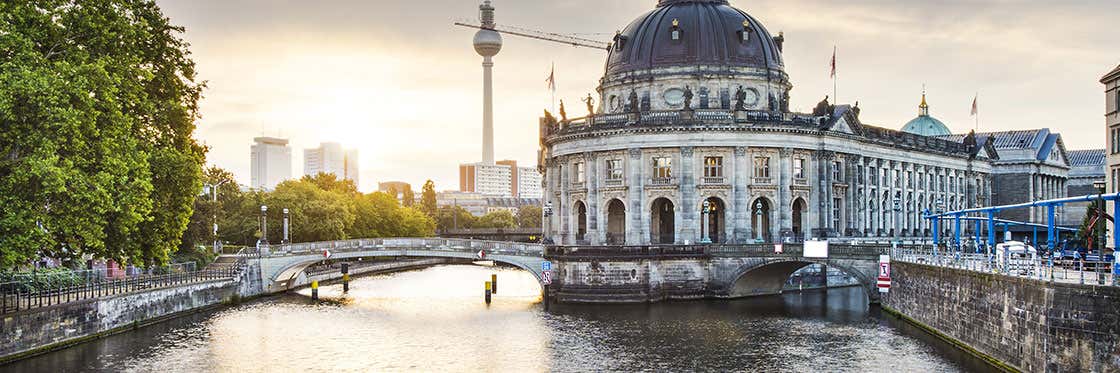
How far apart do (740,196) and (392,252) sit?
28079mm

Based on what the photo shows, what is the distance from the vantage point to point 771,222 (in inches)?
3497

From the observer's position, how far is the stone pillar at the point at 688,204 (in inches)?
3425

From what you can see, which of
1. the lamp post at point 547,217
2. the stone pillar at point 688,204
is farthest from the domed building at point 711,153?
the lamp post at point 547,217

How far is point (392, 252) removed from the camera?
270 feet

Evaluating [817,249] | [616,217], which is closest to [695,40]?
[616,217]

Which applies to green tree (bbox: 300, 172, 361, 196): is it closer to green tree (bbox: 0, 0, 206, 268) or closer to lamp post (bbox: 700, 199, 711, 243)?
lamp post (bbox: 700, 199, 711, 243)

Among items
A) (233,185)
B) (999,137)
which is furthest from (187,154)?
(999,137)

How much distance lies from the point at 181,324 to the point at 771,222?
47.6 meters

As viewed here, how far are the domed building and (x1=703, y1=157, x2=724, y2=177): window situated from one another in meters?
0.11

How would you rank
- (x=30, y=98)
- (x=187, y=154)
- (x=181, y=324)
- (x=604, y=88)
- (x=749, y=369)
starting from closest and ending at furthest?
(x=30, y=98) < (x=749, y=369) < (x=187, y=154) < (x=181, y=324) < (x=604, y=88)

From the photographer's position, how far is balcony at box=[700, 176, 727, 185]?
286ft

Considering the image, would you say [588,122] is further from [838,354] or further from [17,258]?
[17,258]

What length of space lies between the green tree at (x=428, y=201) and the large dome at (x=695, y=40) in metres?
91.2

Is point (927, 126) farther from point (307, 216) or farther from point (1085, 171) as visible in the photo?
point (307, 216)
